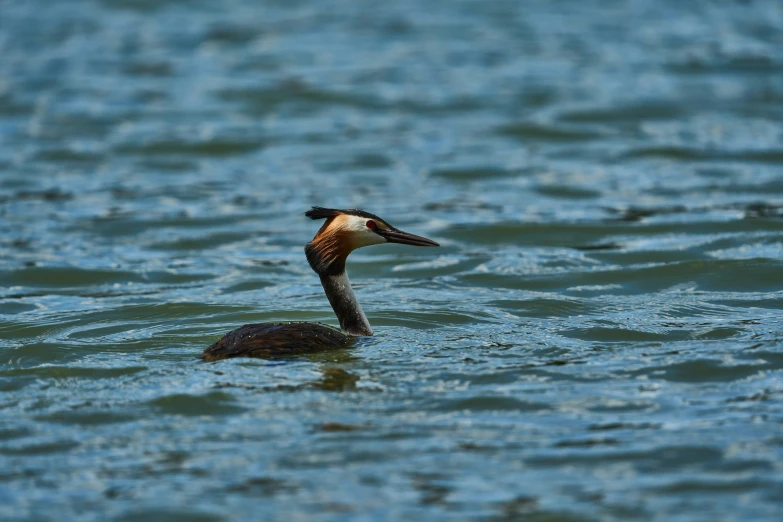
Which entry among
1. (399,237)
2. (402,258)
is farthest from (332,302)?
(402,258)

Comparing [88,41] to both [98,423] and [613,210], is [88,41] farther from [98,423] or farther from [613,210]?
[98,423]

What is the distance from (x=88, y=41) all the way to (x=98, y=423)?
1994 centimetres

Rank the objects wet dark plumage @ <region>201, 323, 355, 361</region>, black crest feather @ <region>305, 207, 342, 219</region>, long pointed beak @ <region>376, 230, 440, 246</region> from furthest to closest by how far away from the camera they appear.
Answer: long pointed beak @ <region>376, 230, 440, 246</region>, black crest feather @ <region>305, 207, 342, 219</region>, wet dark plumage @ <region>201, 323, 355, 361</region>

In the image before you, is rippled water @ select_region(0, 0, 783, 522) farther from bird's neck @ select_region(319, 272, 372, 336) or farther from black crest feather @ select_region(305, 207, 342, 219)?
black crest feather @ select_region(305, 207, 342, 219)

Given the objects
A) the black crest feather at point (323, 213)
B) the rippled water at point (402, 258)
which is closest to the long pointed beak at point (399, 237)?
the black crest feather at point (323, 213)

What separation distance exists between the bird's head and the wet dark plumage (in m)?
0.65

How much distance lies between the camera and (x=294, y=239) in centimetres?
1504

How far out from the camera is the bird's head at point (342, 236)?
9.82m

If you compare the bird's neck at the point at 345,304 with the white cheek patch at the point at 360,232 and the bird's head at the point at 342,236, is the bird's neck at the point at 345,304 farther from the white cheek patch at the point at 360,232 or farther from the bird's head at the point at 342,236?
the white cheek patch at the point at 360,232

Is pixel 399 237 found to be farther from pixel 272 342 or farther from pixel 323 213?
pixel 272 342

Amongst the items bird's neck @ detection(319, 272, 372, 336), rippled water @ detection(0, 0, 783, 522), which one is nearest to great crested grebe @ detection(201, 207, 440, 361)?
bird's neck @ detection(319, 272, 372, 336)

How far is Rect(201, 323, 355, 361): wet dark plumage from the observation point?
30.0 feet

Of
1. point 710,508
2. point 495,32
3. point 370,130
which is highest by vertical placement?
point 495,32

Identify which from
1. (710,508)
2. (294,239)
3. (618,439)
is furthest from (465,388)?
(294,239)
